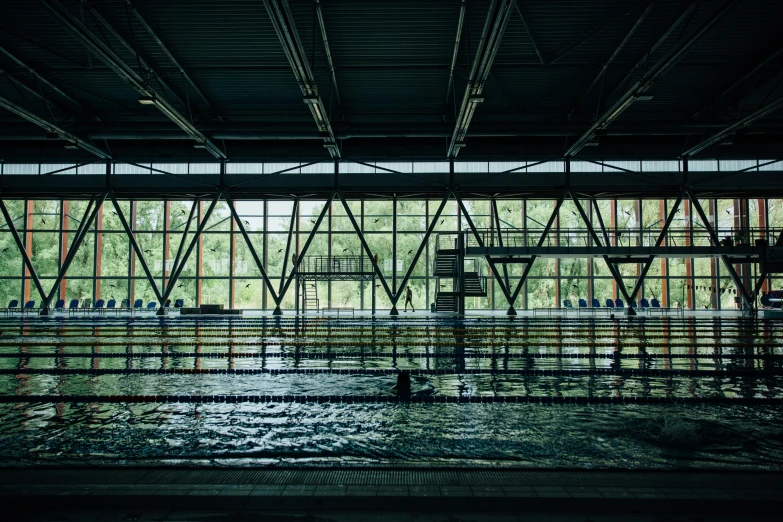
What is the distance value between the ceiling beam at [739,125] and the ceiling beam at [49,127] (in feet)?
54.2

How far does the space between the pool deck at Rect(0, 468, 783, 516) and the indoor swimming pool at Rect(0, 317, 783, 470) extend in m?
0.31

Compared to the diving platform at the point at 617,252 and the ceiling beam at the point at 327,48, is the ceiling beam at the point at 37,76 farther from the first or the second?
the diving platform at the point at 617,252

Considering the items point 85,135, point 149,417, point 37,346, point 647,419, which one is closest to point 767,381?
point 647,419

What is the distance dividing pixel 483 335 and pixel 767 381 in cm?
515

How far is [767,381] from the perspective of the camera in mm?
5543

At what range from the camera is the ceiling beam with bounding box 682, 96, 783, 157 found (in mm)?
11911

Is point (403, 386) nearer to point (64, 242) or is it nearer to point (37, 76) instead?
point (37, 76)

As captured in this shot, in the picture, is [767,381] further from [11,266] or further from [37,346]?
[11,266]

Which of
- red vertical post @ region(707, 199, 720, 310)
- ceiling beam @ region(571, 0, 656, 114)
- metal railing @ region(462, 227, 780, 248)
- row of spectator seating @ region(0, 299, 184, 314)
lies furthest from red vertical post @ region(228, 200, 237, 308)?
red vertical post @ region(707, 199, 720, 310)

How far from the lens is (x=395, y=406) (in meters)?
4.40

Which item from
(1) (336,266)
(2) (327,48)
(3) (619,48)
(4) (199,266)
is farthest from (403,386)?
(4) (199,266)

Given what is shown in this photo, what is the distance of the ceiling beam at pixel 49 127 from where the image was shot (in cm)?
1219

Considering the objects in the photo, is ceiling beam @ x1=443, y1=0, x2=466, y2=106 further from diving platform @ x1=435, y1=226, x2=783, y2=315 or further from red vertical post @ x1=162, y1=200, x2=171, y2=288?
red vertical post @ x1=162, y1=200, x2=171, y2=288

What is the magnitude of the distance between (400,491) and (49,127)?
1490 cm
